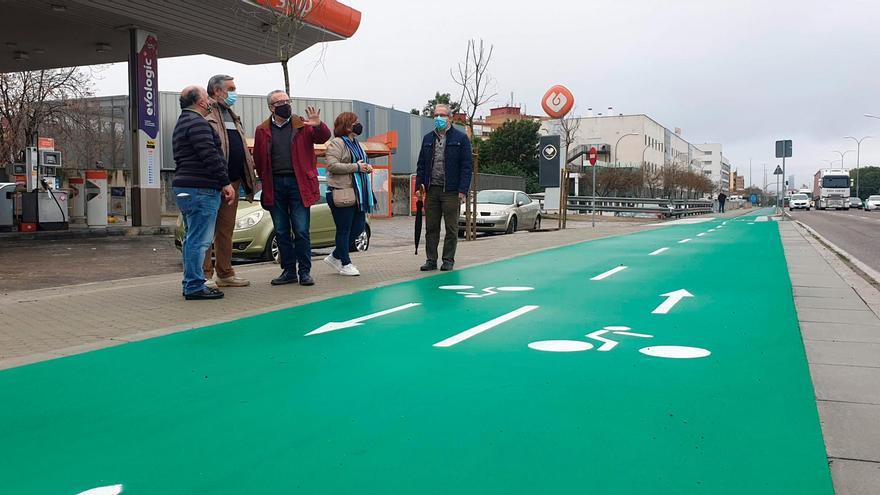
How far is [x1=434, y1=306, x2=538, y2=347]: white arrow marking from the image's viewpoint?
5.10 m

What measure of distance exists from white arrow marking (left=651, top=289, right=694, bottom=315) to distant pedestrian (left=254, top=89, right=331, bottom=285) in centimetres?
390

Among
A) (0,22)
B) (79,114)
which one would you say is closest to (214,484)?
(0,22)

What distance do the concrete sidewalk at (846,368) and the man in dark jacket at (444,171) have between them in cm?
421

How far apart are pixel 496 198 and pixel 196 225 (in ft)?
49.5

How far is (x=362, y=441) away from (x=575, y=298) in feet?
14.8

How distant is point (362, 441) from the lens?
3078mm

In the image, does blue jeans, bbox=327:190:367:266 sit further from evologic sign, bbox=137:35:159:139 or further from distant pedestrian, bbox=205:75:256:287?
evologic sign, bbox=137:35:159:139

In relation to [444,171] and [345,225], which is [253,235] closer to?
[345,225]

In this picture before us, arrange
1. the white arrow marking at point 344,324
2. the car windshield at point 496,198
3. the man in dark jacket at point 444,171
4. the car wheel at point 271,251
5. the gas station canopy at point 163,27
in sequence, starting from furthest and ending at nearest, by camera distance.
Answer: the car windshield at point 496,198 < the gas station canopy at point 163,27 < the car wheel at point 271,251 < the man in dark jacket at point 444,171 < the white arrow marking at point 344,324

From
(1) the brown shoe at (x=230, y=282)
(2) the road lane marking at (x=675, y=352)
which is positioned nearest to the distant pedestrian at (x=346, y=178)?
(1) the brown shoe at (x=230, y=282)

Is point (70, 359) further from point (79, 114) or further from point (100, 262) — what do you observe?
point (79, 114)

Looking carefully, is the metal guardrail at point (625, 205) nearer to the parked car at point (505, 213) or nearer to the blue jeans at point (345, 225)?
the parked car at point (505, 213)

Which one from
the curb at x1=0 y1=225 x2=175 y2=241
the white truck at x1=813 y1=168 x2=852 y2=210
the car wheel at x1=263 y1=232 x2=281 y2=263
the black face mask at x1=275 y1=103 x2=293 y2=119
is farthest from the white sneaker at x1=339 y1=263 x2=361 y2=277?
the white truck at x1=813 y1=168 x2=852 y2=210

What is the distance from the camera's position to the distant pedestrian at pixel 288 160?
7910 millimetres
